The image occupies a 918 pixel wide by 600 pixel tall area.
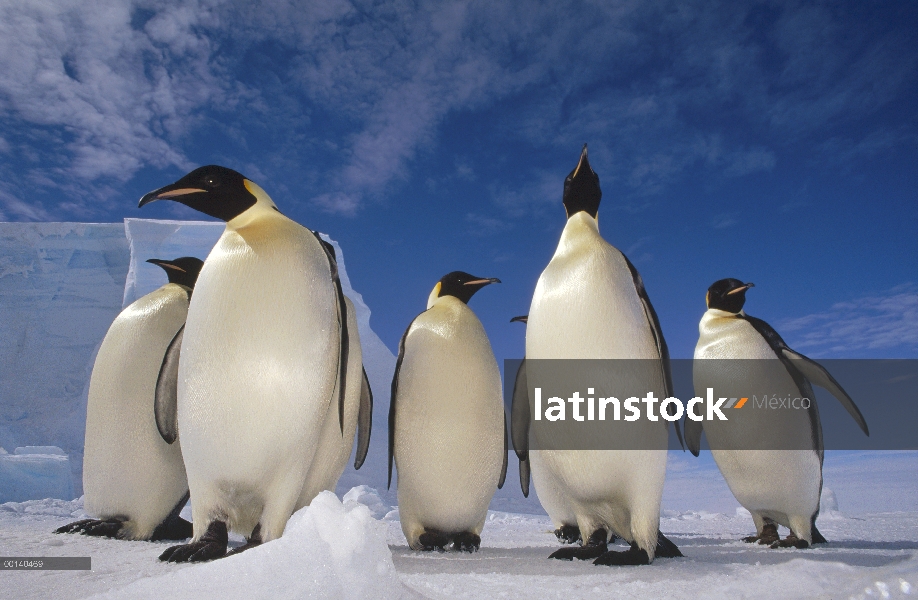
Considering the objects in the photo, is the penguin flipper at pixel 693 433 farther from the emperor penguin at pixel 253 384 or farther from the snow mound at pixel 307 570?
the snow mound at pixel 307 570

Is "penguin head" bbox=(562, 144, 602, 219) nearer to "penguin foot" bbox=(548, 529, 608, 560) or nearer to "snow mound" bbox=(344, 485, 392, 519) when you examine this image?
"penguin foot" bbox=(548, 529, 608, 560)

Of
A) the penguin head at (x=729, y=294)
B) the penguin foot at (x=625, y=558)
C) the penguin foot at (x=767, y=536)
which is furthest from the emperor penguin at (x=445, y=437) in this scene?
the penguin head at (x=729, y=294)

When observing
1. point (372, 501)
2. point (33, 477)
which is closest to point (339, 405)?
point (372, 501)

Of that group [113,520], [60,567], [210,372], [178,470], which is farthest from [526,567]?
[113,520]

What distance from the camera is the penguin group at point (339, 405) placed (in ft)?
6.66

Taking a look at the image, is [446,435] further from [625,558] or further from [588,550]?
[625,558]

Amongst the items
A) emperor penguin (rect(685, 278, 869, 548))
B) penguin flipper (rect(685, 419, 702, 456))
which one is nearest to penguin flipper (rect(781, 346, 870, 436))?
emperor penguin (rect(685, 278, 869, 548))

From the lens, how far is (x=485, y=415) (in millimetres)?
2693

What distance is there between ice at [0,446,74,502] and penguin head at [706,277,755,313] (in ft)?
36.4

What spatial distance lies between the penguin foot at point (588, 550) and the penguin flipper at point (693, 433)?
132 centimetres

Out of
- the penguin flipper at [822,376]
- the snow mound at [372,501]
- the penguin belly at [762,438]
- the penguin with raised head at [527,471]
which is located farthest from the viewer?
the snow mound at [372,501]

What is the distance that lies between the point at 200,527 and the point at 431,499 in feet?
3.19

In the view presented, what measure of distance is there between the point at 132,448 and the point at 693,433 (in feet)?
9.71

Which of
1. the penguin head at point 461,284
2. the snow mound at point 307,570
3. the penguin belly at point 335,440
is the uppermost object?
the penguin head at point 461,284
